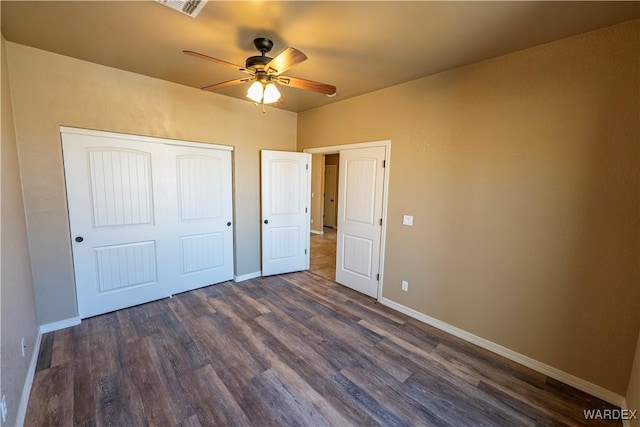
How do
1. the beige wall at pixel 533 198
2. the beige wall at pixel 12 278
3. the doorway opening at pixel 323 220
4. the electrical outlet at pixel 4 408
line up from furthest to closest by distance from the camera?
the doorway opening at pixel 323 220, the beige wall at pixel 533 198, the beige wall at pixel 12 278, the electrical outlet at pixel 4 408

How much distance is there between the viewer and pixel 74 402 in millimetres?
1803

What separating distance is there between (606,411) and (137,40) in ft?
15.3

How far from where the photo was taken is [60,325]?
2648mm

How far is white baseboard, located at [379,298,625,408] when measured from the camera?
1937 mm

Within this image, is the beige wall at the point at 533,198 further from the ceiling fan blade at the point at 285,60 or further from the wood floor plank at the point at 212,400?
the wood floor plank at the point at 212,400

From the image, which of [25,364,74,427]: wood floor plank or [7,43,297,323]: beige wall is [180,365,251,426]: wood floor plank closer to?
[25,364,74,427]: wood floor plank

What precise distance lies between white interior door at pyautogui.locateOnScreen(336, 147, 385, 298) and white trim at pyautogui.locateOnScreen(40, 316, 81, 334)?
125 inches

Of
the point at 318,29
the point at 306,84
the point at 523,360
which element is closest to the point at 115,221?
the point at 306,84

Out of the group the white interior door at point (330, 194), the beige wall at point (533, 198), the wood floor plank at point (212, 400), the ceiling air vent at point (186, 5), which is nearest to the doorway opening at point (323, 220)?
the white interior door at point (330, 194)

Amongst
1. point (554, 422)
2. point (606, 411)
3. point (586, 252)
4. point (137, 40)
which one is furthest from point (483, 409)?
point (137, 40)

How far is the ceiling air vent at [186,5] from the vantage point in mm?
1646

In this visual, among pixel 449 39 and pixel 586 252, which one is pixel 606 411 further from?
pixel 449 39

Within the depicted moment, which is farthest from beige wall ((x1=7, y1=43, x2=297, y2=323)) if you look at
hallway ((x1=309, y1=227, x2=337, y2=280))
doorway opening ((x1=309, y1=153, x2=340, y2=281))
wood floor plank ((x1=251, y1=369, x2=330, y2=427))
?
doorway opening ((x1=309, y1=153, x2=340, y2=281))

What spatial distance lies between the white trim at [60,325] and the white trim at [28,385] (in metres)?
0.16
